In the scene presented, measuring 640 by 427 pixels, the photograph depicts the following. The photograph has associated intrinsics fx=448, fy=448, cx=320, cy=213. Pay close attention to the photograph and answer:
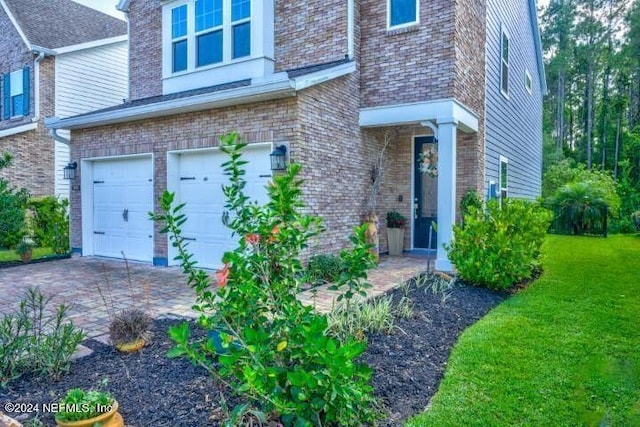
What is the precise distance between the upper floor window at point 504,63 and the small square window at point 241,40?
601 cm

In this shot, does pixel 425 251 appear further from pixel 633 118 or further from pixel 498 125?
pixel 633 118

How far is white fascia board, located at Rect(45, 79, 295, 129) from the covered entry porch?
2319 millimetres

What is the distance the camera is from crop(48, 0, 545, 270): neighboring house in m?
7.41

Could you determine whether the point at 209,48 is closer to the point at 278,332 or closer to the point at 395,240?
the point at 395,240

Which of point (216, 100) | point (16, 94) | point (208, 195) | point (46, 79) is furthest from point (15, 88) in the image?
point (216, 100)

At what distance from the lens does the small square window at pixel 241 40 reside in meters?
8.75

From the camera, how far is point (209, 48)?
30.2 feet

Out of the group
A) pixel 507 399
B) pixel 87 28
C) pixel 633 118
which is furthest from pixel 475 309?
pixel 633 118

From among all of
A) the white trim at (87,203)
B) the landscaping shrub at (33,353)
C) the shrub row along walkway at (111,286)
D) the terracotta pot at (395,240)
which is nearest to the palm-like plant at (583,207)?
the terracotta pot at (395,240)

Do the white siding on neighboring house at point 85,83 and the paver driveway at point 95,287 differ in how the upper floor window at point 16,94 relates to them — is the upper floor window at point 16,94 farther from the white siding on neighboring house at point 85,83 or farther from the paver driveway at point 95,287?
the paver driveway at point 95,287

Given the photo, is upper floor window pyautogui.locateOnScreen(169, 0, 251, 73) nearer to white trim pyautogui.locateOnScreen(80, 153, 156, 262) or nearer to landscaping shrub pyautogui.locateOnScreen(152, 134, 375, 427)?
white trim pyautogui.locateOnScreen(80, 153, 156, 262)

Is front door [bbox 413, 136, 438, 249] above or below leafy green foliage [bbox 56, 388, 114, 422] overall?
above

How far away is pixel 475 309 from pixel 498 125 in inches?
262

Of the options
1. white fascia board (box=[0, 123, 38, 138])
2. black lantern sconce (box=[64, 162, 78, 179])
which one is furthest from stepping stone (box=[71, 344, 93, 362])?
white fascia board (box=[0, 123, 38, 138])
